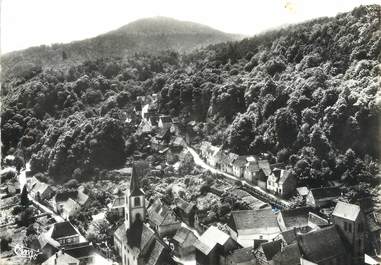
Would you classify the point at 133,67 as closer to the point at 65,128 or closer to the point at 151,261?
the point at 65,128

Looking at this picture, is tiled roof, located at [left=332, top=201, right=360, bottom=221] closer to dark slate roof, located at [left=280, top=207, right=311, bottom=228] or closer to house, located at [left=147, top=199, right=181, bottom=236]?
dark slate roof, located at [left=280, top=207, right=311, bottom=228]

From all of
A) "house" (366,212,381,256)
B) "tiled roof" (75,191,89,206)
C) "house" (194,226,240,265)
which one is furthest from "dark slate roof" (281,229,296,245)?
"tiled roof" (75,191,89,206)

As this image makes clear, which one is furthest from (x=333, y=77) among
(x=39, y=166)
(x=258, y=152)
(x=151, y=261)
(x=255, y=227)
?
(x=39, y=166)

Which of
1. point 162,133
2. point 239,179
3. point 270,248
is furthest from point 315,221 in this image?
point 162,133

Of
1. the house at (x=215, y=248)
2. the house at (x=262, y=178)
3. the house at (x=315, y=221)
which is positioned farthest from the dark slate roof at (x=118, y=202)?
the house at (x=315, y=221)

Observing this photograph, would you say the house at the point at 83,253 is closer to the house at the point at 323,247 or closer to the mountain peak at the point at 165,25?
the house at the point at 323,247
